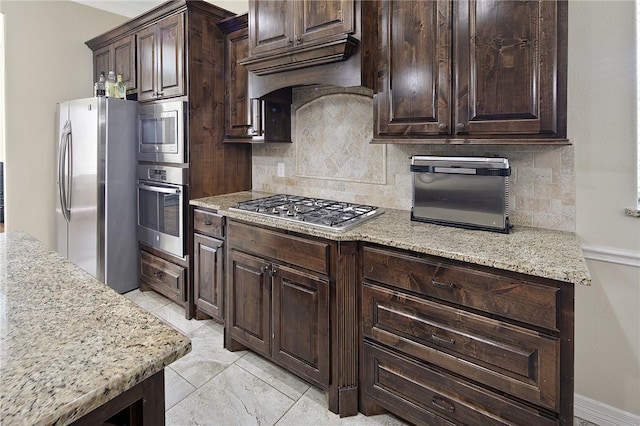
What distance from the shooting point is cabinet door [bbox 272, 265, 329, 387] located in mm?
1921

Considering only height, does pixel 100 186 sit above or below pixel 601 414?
above

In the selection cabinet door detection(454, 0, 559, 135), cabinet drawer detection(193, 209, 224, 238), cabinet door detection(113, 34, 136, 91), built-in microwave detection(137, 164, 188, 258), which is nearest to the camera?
cabinet door detection(454, 0, 559, 135)

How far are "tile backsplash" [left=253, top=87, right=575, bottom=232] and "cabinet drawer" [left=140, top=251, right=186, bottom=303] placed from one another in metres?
0.98

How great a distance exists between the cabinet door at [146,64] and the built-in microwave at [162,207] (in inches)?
25.1

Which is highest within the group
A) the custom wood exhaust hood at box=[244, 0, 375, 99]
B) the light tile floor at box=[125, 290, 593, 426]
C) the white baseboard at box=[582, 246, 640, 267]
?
the custom wood exhaust hood at box=[244, 0, 375, 99]

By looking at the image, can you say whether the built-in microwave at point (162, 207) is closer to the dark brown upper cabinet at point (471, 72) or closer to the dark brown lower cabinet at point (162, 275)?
the dark brown lower cabinet at point (162, 275)

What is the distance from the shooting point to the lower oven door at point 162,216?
296 centimetres

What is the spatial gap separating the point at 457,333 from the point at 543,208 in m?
0.87

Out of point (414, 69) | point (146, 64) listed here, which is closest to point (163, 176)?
point (146, 64)

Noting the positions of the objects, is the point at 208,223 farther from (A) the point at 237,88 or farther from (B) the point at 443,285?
(B) the point at 443,285

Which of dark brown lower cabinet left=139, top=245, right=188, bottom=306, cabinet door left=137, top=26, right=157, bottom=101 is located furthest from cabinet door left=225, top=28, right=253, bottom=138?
dark brown lower cabinet left=139, top=245, right=188, bottom=306

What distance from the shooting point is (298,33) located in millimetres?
2238

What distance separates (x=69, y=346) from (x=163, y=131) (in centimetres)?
261

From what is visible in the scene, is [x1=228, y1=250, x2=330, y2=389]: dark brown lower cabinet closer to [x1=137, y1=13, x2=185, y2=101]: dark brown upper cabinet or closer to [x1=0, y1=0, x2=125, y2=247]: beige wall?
[x1=137, y1=13, x2=185, y2=101]: dark brown upper cabinet
